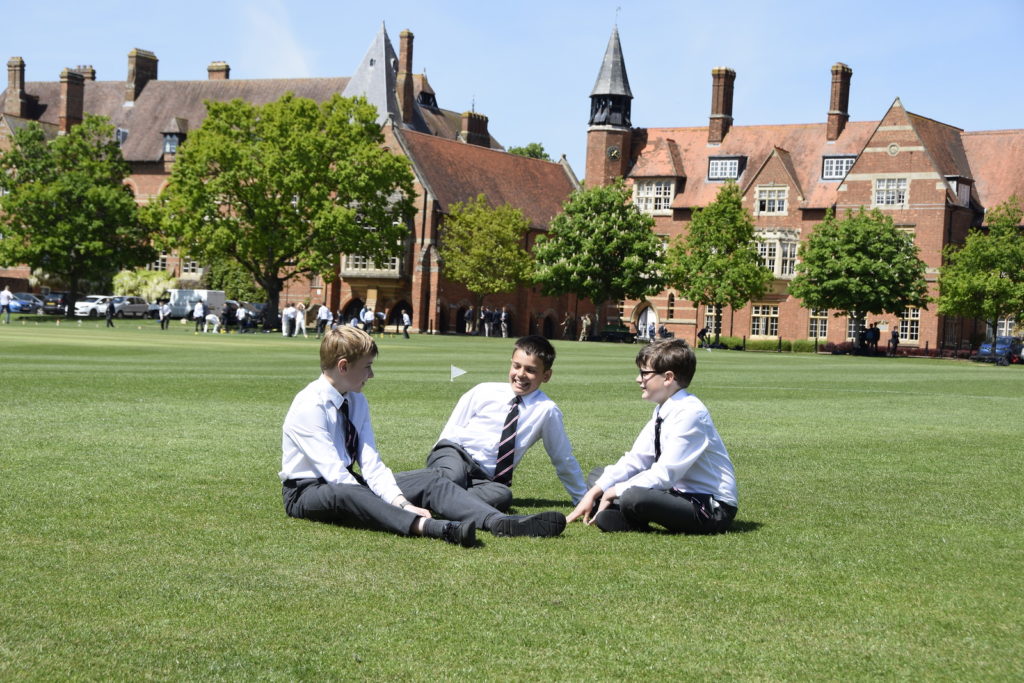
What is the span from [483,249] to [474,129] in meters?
26.2

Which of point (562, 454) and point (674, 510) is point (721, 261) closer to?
point (562, 454)

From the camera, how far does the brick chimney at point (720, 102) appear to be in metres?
80.9

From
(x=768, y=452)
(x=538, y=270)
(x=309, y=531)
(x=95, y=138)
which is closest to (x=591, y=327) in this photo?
(x=538, y=270)

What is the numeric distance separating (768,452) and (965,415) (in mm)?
7391

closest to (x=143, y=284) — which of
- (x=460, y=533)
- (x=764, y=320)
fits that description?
(x=764, y=320)

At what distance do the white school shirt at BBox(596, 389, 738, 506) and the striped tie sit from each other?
0.72m

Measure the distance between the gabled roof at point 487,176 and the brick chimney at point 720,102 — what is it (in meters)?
12.3

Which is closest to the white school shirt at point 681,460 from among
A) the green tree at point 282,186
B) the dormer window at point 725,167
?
the green tree at point 282,186

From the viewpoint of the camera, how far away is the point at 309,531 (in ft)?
23.2

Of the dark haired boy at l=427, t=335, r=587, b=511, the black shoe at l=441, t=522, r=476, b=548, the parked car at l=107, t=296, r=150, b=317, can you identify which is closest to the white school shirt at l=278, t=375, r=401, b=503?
the black shoe at l=441, t=522, r=476, b=548

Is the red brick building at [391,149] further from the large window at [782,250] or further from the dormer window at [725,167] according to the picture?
the large window at [782,250]

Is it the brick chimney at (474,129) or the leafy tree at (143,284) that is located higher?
the brick chimney at (474,129)

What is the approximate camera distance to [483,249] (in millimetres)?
73500

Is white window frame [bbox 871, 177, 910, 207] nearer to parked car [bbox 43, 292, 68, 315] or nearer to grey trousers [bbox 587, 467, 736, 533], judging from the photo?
parked car [bbox 43, 292, 68, 315]
